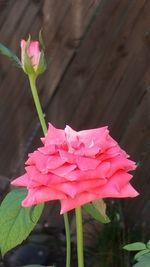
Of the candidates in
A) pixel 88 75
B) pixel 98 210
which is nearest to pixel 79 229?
pixel 98 210

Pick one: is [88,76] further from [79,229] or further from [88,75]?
[79,229]

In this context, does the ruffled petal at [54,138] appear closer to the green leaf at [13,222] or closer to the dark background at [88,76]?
the green leaf at [13,222]

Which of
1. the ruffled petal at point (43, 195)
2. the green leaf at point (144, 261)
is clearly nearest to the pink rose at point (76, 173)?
the ruffled petal at point (43, 195)

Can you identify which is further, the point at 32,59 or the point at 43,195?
the point at 32,59

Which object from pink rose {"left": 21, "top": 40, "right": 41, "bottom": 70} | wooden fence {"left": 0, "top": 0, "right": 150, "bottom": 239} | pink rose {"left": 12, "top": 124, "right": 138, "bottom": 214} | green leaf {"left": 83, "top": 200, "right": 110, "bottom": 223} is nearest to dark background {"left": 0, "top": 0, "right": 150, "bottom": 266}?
wooden fence {"left": 0, "top": 0, "right": 150, "bottom": 239}

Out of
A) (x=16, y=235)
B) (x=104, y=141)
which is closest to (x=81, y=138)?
(x=104, y=141)

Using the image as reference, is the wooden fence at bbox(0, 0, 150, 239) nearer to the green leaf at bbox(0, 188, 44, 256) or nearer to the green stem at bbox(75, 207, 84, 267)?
the green leaf at bbox(0, 188, 44, 256)

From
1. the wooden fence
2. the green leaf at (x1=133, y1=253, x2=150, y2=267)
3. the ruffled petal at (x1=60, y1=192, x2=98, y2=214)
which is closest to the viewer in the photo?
the ruffled petal at (x1=60, y1=192, x2=98, y2=214)
